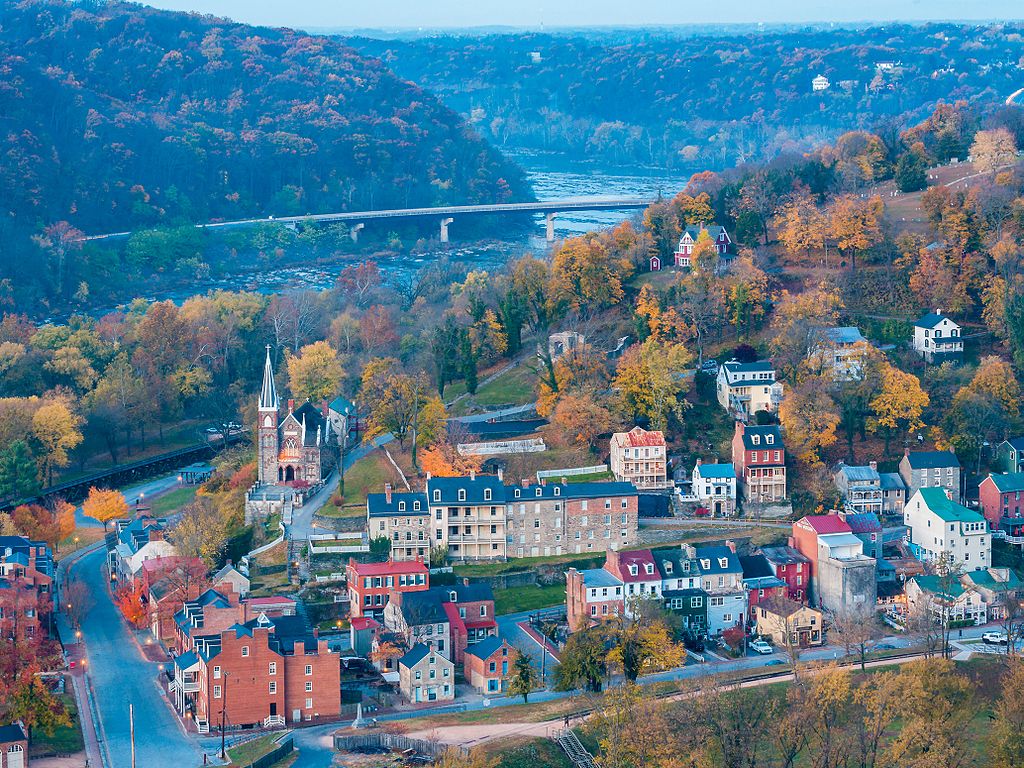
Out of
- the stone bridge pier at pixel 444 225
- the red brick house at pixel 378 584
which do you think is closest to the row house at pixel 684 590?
the red brick house at pixel 378 584

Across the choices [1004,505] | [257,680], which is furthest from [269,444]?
[1004,505]

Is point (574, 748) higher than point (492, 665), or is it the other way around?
point (492, 665)

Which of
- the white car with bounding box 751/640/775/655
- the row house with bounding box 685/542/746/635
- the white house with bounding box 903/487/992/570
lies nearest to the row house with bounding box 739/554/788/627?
the row house with bounding box 685/542/746/635

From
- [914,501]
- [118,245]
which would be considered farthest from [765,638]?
[118,245]

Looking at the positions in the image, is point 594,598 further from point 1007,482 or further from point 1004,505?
point 1007,482

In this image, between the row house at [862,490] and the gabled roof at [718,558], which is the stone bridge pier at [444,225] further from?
the gabled roof at [718,558]

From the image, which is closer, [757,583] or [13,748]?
[13,748]

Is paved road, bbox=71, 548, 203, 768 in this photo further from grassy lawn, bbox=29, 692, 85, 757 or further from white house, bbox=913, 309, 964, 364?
white house, bbox=913, 309, 964, 364
